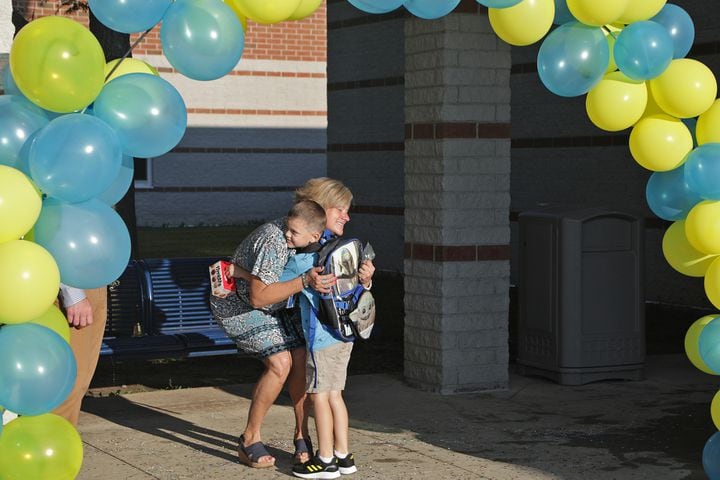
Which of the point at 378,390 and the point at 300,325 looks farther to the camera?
the point at 378,390

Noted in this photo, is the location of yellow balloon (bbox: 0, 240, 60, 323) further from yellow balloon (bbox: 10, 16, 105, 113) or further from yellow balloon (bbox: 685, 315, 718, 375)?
yellow balloon (bbox: 685, 315, 718, 375)

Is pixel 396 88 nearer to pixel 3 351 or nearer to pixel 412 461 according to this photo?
pixel 412 461

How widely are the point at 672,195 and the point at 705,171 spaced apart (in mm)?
414

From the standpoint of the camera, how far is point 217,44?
5.13 m

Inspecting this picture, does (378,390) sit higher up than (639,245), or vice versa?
(639,245)

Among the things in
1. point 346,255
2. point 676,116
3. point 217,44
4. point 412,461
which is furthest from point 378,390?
point 217,44

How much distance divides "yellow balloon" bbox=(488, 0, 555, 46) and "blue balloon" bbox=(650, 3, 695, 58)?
72cm

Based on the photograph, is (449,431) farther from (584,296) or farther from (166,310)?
(166,310)

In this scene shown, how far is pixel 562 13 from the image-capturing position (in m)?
6.75

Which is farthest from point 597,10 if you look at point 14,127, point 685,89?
point 14,127

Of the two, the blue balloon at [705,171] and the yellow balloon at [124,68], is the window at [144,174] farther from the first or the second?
the yellow balloon at [124,68]

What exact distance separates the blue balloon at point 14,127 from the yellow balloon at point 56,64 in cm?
11

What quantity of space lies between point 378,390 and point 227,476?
263cm

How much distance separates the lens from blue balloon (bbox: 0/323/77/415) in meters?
4.67
